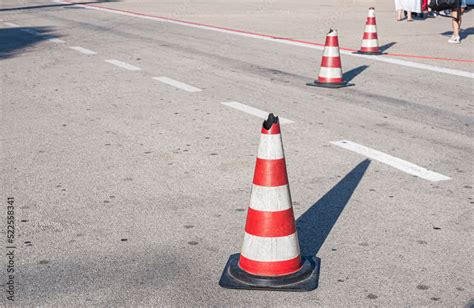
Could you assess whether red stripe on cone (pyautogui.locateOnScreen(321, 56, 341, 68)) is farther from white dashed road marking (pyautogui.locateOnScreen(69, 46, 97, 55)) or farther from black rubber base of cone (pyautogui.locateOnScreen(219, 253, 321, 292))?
black rubber base of cone (pyautogui.locateOnScreen(219, 253, 321, 292))

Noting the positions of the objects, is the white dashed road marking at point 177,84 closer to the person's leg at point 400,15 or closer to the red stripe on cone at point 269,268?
the red stripe on cone at point 269,268

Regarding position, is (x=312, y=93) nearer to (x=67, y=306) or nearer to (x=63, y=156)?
(x=63, y=156)

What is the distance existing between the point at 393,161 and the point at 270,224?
2.85 m

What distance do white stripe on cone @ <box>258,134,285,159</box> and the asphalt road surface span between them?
0.74 metres

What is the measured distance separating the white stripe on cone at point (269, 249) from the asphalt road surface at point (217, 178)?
0.76ft

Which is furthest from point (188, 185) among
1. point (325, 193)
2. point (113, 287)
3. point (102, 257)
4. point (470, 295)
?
point (470, 295)

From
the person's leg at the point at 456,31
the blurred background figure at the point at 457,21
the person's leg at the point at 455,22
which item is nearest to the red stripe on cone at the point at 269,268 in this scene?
the blurred background figure at the point at 457,21

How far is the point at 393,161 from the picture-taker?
7219mm

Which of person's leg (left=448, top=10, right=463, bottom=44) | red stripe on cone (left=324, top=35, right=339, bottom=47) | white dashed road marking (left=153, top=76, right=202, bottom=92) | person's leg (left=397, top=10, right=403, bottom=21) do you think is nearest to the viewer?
white dashed road marking (left=153, top=76, right=202, bottom=92)

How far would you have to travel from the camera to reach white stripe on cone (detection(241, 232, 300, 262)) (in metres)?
4.66

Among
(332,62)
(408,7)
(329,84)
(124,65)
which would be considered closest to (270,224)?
(329,84)

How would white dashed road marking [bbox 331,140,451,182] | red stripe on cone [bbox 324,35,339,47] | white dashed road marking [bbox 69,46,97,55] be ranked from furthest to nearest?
white dashed road marking [bbox 69,46,97,55]
red stripe on cone [bbox 324,35,339,47]
white dashed road marking [bbox 331,140,451,182]

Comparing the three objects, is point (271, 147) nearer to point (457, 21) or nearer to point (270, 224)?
point (270, 224)

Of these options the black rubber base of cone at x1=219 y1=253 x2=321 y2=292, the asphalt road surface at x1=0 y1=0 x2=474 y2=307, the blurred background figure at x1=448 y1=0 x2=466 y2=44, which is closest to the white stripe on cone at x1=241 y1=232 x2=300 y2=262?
the black rubber base of cone at x1=219 y1=253 x2=321 y2=292
